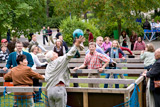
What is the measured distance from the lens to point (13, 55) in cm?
1022

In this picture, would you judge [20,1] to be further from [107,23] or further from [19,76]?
[19,76]

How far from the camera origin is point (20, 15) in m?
20.6

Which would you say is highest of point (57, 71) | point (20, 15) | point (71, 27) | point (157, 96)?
point (20, 15)

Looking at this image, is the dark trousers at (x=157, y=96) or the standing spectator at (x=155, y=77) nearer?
the standing spectator at (x=155, y=77)

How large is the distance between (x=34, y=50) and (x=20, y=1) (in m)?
9.19

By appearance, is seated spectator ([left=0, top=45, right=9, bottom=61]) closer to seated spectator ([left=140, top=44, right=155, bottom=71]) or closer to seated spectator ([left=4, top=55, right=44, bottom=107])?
seated spectator ([left=4, top=55, right=44, bottom=107])

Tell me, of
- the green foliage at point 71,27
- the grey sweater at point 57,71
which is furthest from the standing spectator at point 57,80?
the green foliage at point 71,27

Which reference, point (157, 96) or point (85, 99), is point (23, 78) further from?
point (157, 96)

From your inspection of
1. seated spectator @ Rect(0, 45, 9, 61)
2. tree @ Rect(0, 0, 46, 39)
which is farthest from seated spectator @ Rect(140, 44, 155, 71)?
tree @ Rect(0, 0, 46, 39)

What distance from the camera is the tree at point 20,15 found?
19.8 m

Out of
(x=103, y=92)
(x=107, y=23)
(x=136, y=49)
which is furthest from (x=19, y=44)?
(x=107, y=23)

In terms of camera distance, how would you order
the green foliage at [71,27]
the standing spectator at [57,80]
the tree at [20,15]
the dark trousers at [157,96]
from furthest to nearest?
the green foliage at [71,27], the tree at [20,15], the dark trousers at [157,96], the standing spectator at [57,80]

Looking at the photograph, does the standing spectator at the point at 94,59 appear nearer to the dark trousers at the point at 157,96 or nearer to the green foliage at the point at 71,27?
the dark trousers at the point at 157,96

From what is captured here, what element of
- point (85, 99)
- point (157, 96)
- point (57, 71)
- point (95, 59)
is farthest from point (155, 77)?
point (57, 71)
